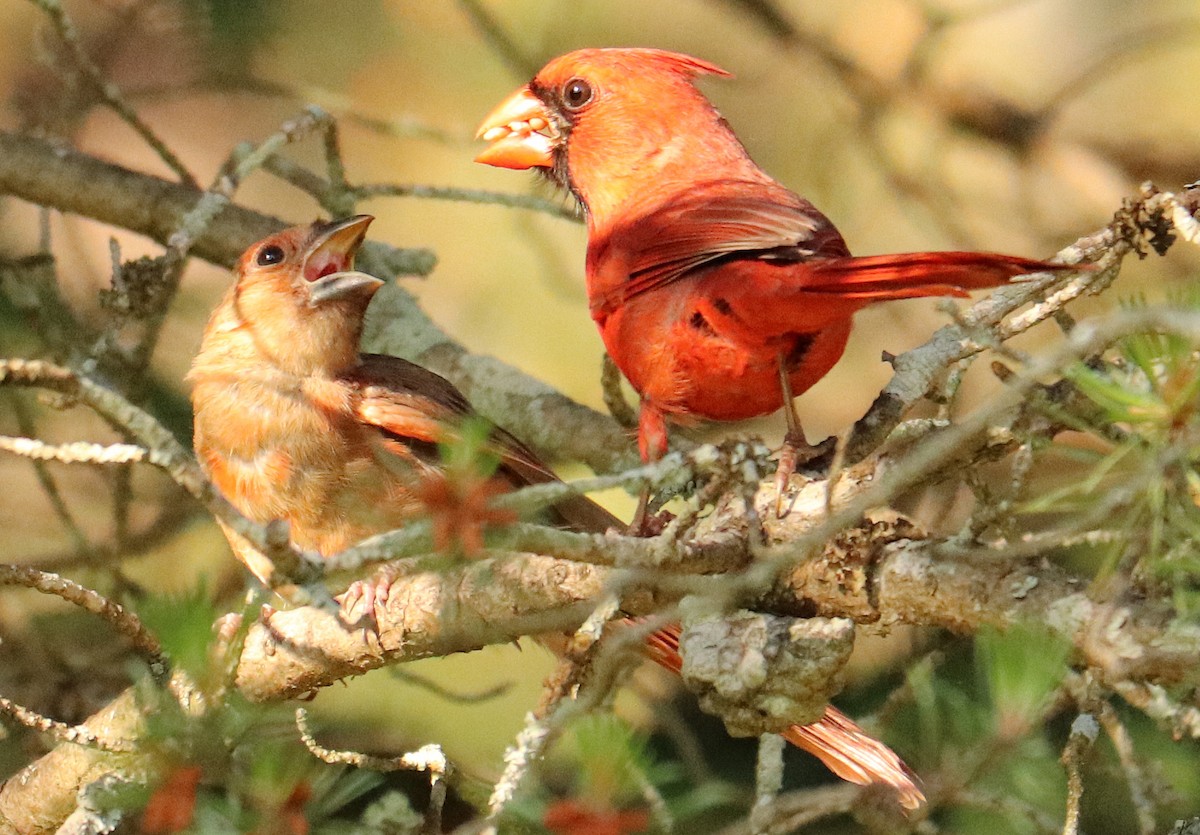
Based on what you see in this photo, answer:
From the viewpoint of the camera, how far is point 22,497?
436 centimetres

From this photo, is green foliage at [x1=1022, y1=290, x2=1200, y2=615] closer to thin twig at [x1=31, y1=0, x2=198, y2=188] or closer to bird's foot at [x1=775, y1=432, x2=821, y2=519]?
bird's foot at [x1=775, y1=432, x2=821, y2=519]

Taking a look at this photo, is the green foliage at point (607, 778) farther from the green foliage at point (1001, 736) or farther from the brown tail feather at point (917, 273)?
the brown tail feather at point (917, 273)

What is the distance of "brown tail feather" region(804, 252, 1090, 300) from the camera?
78.1 inches

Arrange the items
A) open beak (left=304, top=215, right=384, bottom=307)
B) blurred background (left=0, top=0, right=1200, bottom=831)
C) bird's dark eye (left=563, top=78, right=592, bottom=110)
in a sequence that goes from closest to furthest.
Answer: open beak (left=304, top=215, right=384, bottom=307) < bird's dark eye (left=563, top=78, right=592, bottom=110) < blurred background (left=0, top=0, right=1200, bottom=831)

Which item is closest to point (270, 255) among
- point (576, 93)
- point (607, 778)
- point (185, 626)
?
point (576, 93)

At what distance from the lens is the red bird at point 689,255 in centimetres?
247

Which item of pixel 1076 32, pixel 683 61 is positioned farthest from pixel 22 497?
pixel 1076 32

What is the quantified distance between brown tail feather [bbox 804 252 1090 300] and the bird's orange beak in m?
1.34

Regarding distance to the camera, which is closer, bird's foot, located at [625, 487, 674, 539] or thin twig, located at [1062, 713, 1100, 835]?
thin twig, located at [1062, 713, 1100, 835]

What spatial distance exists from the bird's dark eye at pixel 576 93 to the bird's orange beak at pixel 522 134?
0.23ft

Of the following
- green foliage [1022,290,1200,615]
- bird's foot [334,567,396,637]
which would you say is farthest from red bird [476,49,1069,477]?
bird's foot [334,567,396,637]

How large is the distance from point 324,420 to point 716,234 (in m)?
0.88

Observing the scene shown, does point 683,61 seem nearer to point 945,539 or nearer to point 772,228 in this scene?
point 772,228

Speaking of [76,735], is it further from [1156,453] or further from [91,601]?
[1156,453]
